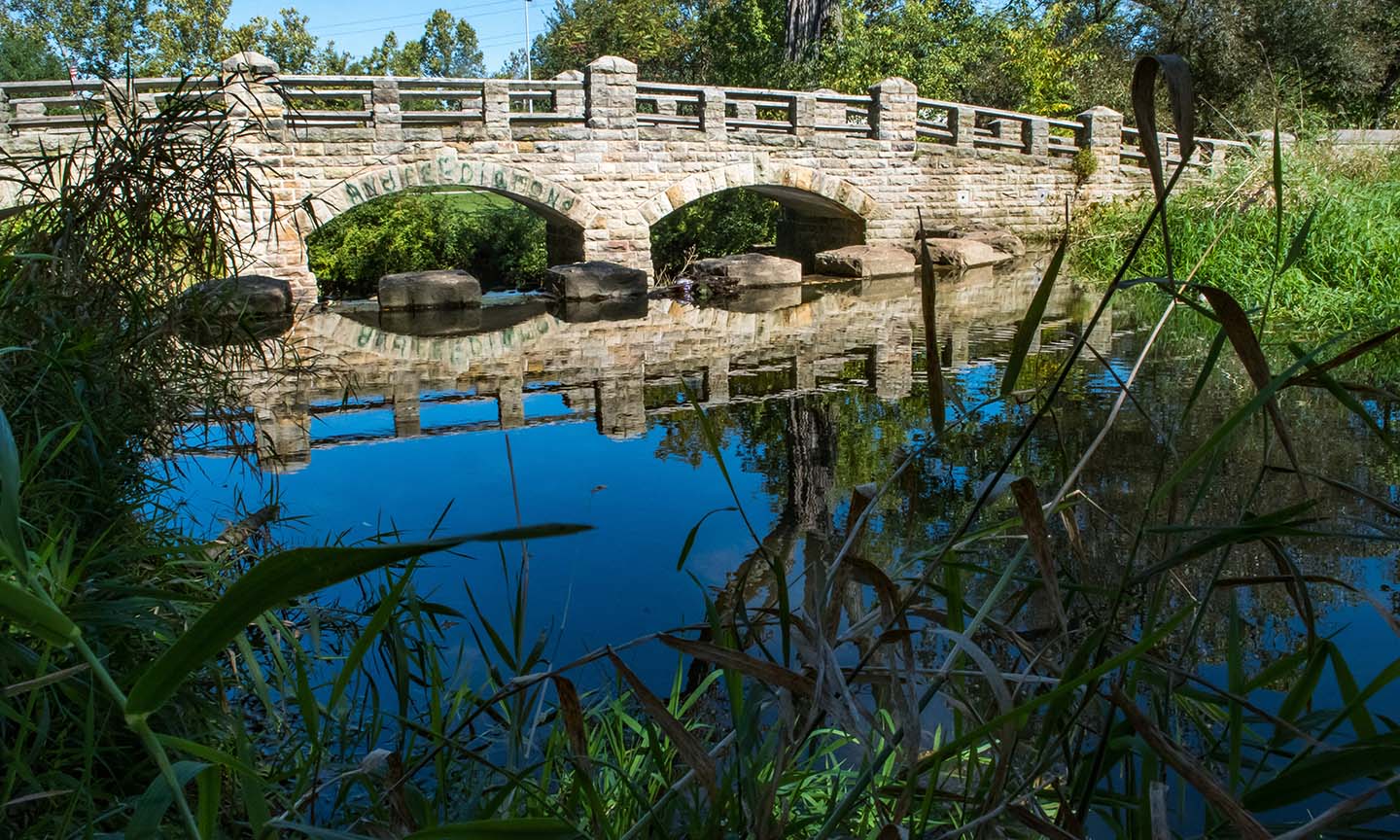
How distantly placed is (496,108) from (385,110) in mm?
1187

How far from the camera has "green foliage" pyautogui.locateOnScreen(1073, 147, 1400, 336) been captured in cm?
808

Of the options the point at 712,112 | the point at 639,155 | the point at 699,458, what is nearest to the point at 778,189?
the point at 712,112

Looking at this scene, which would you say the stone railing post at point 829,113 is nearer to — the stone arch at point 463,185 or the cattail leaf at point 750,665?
the stone arch at point 463,185

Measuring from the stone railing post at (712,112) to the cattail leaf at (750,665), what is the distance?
13598 millimetres

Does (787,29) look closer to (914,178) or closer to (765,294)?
(914,178)

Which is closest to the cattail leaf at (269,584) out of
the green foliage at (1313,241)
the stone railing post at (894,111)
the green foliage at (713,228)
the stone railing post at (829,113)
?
the green foliage at (1313,241)

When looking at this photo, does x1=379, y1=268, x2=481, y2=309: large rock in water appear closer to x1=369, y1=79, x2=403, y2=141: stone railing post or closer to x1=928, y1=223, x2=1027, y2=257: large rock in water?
x1=369, y1=79, x2=403, y2=141: stone railing post

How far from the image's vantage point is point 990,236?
15492 millimetres

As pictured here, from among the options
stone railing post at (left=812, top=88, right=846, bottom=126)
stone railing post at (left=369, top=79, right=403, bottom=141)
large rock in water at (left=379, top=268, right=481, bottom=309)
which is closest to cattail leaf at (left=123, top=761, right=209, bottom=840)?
large rock in water at (left=379, top=268, right=481, bottom=309)

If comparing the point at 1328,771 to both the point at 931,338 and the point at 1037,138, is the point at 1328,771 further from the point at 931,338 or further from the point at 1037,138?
the point at 1037,138

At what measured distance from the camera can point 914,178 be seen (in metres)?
15.9

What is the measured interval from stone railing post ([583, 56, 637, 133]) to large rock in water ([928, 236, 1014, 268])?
3.91 m

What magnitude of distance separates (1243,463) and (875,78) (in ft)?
46.3

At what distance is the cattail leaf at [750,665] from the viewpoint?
3.56 ft
